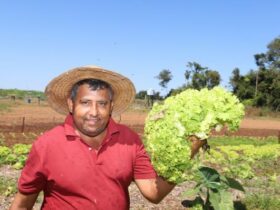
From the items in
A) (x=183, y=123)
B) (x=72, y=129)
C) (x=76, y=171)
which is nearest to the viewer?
(x=183, y=123)

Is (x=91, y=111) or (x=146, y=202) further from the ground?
(x=91, y=111)

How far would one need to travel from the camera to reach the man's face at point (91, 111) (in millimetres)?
2791

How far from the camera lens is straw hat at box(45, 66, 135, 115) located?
298 centimetres

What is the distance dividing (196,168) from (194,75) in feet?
172

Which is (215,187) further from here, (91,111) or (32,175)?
(32,175)

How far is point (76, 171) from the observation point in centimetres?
281

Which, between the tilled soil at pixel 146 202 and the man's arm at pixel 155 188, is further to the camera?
the tilled soil at pixel 146 202

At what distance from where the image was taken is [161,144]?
238 cm

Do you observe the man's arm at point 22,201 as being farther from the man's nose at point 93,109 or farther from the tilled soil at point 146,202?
the tilled soil at point 146,202

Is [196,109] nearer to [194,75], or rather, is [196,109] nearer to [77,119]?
[77,119]

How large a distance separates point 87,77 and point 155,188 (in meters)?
0.82

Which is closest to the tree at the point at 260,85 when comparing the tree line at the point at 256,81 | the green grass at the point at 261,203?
the tree line at the point at 256,81

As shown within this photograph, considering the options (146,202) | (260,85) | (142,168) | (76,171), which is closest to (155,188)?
(142,168)

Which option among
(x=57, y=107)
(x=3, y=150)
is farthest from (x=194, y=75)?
(x=57, y=107)
